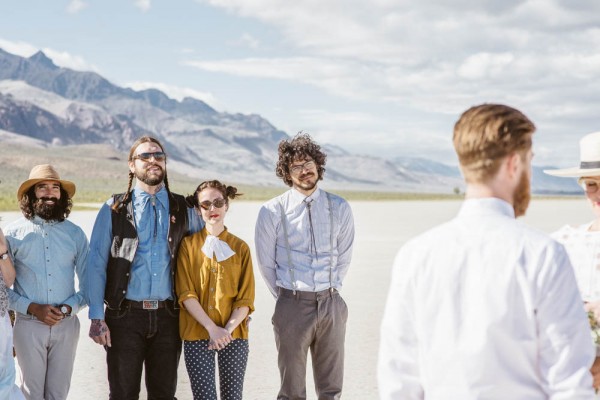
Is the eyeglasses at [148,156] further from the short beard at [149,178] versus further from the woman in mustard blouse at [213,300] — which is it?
the woman in mustard blouse at [213,300]

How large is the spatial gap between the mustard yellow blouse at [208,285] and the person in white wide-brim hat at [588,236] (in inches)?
81.8

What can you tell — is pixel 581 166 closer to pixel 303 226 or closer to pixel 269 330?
pixel 303 226

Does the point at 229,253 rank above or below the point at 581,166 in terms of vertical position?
below

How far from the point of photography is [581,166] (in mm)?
3512

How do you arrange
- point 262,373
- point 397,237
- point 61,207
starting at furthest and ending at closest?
point 397,237 → point 262,373 → point 61,207

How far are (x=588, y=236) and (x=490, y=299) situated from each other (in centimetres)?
156

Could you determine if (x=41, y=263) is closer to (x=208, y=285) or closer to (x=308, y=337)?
(x=208, y=285)

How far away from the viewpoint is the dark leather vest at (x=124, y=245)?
4605mm

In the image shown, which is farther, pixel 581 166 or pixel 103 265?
pixel 103 265

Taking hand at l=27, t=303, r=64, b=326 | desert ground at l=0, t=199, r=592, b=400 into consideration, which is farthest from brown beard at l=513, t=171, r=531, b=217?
desert ground at l=0, t=199, r=592, b=400

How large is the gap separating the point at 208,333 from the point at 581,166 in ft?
8.00

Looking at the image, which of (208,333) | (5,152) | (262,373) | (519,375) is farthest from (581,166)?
(5,152)

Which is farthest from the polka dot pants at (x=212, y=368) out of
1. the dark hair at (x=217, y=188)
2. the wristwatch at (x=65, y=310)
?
the dark hair at (x=217, y=188)

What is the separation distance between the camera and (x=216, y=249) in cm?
467
